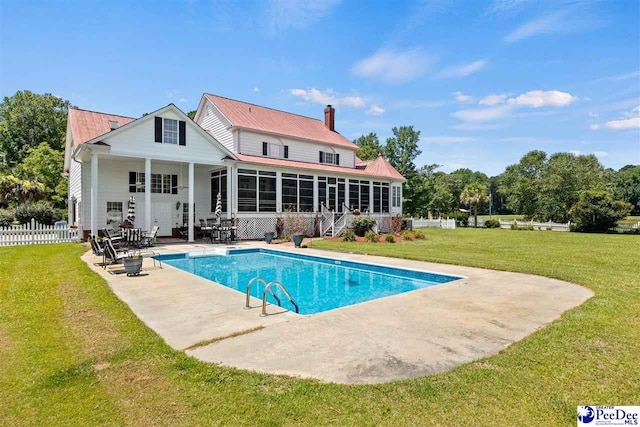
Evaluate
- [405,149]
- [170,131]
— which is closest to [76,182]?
[170,131]

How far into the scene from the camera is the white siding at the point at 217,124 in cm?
2248

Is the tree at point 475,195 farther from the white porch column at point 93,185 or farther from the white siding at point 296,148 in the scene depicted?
the white porch column at point 93,185

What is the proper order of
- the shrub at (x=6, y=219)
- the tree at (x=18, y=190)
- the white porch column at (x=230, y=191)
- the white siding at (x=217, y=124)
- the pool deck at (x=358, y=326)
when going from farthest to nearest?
the tree at (x=18, y=190), the shrub at (x=6, y=219), the white siding at (x=217, y=124), the white porch column at (x=230, y=191), the pool deck at (x=358, y=326)

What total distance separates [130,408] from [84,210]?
18496 mm

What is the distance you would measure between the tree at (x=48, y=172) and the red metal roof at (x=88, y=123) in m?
16.6

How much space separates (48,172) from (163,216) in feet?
69.4

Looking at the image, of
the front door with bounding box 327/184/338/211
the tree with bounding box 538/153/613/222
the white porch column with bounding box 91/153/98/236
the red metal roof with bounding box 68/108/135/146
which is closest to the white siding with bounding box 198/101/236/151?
the red metal roof with bounding box 68/108/135/146

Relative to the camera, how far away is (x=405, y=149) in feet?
128

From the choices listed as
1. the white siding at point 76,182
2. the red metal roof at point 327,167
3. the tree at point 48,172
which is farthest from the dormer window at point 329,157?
A: the tree at point 48,172

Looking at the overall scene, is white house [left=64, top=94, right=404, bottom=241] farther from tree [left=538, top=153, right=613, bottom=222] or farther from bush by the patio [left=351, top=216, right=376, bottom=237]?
tree [left=538, top=153, right=613, bottom=222]

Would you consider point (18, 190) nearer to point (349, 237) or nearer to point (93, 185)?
point (93, 185)

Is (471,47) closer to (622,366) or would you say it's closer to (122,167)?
(622,366)

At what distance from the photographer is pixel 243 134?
22297mm

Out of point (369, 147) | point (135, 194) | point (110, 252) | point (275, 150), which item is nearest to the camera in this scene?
point (110, 252)
